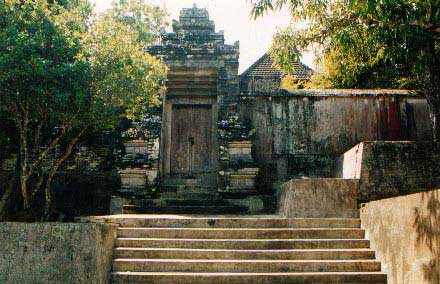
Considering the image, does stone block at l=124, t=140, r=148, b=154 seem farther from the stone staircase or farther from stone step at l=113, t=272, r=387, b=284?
stone step at l=113, t=272, r=387, b=284

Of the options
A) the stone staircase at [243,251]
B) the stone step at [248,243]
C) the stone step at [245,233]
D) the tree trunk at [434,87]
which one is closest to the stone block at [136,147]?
the stone staircase at [243,251]

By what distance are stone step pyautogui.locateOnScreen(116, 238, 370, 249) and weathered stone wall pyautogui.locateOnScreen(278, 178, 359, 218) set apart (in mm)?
1007

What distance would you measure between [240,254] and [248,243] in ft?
1.02

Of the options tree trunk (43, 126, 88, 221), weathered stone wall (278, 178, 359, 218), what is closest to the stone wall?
tree trunk (43, 126, 88, 221)

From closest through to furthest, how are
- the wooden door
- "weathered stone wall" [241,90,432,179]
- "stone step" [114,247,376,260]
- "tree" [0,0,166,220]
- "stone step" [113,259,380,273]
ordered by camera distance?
"stone step" [113,259,380,273] → "stone step" [114,247,376,260] → "tree" [0,0,166,220] → "weathered stone wall" [241,90,432,179] → the wooden door

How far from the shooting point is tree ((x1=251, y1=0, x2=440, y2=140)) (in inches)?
287

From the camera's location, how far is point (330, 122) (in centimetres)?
1201

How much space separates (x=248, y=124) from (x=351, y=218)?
4874 millimetres

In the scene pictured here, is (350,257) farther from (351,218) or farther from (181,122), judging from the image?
(181,122)

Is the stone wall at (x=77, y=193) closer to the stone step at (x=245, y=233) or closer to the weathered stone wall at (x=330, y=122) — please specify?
the stone step at (x=245, y=233)

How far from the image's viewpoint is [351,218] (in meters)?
8.23

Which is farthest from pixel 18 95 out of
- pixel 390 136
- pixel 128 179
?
pixel 390 136

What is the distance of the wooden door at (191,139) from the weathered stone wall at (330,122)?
1.65 m

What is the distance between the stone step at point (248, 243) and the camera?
24.1ft
